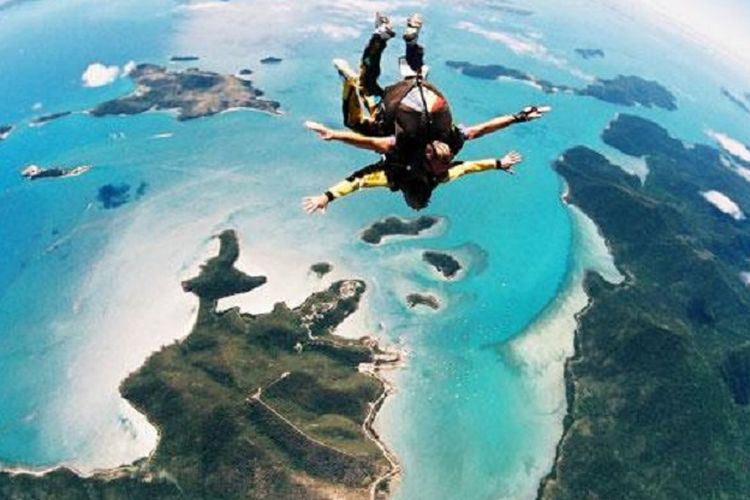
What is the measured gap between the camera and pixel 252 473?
73.1 metres

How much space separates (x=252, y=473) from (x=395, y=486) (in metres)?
17.3

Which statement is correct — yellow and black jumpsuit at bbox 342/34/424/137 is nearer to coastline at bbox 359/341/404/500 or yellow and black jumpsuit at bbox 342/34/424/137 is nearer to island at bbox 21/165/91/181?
coastline at bbox 359/341/404/500

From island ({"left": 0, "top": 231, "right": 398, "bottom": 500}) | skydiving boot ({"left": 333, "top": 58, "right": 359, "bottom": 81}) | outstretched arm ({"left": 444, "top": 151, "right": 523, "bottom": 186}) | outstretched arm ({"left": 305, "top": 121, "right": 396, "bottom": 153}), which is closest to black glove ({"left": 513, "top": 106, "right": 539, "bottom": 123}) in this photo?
outstretched arm ({"left": 444, "top": 151, "right": 523, "bottom": 186})

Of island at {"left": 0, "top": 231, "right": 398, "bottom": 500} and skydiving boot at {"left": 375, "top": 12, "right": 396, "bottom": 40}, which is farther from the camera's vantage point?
island at {"left": 0, "top": 231, "right": 398, "bottom": 500}

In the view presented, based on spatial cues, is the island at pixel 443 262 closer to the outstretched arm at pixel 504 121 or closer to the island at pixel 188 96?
the island at pixel 188 96

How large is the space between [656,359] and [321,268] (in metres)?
56.6

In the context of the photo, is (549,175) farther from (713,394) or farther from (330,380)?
(330,380)

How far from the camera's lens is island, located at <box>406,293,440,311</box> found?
9838 centimetres

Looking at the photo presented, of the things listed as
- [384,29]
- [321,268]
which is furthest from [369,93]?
[321,268]

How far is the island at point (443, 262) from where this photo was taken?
4195 inches

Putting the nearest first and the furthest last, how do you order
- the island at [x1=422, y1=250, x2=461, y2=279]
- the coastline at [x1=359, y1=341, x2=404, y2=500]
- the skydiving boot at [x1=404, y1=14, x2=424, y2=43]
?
the skydiving boot at [x1=404, y1=14, x2=424, y2=43], the coastline at [x1=359, y1=341, x2=404, y2=500], the island at [x1=422, y1=250, x2=461, y2=279]

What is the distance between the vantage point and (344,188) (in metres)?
8.36

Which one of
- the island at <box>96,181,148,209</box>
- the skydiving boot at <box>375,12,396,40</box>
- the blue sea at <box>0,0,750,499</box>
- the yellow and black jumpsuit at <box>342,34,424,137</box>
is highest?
the skydiving boot at <box>375,12,396,40</box>

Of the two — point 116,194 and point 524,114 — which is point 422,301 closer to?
point 116,194
